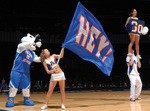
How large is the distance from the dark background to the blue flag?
10786 millimetres

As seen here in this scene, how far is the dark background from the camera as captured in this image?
18344 millimetres

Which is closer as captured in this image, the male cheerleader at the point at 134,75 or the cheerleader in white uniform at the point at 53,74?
the cheerleader in white uniform at the point at 53,74

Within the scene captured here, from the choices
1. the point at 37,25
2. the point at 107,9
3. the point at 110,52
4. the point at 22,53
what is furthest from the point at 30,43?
the point at 107,9

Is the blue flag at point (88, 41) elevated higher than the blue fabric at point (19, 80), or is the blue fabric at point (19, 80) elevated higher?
the blue flag at point (88, 41)

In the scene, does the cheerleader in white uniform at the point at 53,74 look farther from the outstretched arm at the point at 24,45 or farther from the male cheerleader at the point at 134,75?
the male cheerleader at the point at 134,75

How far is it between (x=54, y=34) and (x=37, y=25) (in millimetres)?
2165

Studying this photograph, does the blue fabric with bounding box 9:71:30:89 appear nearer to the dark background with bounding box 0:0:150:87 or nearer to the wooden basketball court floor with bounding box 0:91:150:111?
the wooden basketball court floor with bounding box 0:91:150:111

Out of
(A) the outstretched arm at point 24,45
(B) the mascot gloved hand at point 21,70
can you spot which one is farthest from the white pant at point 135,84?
(A) the outstretched arm at point 24,45

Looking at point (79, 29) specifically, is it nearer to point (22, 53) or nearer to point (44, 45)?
point (22, 53)

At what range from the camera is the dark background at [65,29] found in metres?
18.3

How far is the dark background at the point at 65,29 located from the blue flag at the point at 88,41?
10.8 meters

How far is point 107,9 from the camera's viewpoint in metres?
21.3

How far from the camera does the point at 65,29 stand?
18875mm

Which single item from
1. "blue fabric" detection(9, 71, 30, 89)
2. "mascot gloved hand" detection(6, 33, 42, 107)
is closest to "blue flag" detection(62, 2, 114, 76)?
"mascot gloved hand" detection(6, 33, 42, 107)
